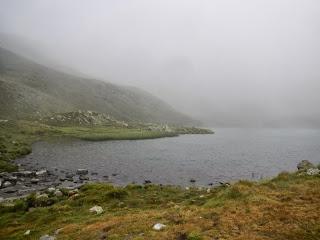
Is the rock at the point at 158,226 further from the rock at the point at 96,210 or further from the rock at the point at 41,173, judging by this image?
the rock at the point at 41,173

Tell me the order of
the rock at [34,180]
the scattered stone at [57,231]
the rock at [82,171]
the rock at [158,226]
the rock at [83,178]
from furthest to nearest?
the rock at [82,171]
the rock at [83,178]
the rock at [34,180]
the scattered stone at [57,231]
the rock at [158,226]

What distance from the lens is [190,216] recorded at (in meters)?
24.7

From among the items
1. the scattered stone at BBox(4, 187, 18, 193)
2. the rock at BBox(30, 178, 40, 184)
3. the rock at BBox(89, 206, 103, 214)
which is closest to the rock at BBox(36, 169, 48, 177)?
the rock at BBox(30, 178, 40, 184)

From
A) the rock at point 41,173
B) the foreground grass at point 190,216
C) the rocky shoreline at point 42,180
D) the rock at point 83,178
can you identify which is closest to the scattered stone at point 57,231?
the foreground grass at point 190,216

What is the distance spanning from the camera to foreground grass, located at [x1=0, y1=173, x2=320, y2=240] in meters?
20.5

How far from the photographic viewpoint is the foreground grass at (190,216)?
67.4ft

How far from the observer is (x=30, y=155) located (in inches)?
3802

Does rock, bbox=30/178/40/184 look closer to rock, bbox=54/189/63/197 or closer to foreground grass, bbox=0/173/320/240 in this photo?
rock, bbox=54/189/63/197

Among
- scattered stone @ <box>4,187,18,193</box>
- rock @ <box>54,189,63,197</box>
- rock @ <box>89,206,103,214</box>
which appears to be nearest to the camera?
rock @ <box>89,206,103,214</box>

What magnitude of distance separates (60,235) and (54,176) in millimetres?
46561

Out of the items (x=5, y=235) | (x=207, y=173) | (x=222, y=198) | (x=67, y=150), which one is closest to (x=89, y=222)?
(x=5, y=235)

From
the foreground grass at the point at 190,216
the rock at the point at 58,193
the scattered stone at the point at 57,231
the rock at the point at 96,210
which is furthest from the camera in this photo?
the rock at the point at 58,193

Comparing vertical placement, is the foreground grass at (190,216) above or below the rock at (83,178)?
above

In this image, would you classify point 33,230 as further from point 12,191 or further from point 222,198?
point 12,191
